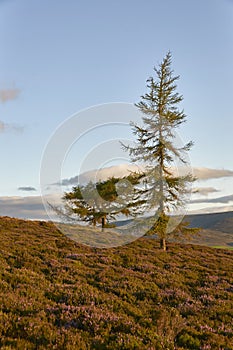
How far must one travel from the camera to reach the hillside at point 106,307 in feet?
22.5

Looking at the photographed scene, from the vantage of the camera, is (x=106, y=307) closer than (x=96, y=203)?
Yes

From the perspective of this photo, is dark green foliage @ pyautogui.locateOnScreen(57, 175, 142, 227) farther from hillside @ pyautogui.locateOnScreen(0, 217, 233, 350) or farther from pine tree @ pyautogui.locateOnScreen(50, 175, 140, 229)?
hillside @ pyautogui.locateOnScreen(0, 217, 233, 350)

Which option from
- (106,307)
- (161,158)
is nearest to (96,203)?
(161,158)

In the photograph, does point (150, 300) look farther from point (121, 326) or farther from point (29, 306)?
point (29, 306)

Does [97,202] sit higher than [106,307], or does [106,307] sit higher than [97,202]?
[97,202]

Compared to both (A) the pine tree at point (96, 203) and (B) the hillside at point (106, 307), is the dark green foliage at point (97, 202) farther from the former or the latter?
(B) the hillside at point (106, 307)

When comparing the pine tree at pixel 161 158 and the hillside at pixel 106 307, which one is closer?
the hillside at pixel 106 307

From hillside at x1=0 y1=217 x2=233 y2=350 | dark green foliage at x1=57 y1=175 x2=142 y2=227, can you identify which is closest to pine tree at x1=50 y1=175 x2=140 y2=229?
dark green foliage at x1=57 y1=175 x2=142 y2=227

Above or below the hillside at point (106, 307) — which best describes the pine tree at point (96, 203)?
above

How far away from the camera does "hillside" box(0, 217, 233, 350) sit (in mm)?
6871

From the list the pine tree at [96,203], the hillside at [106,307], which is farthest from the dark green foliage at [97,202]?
the hillside at [106,307]

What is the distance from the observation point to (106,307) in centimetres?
934

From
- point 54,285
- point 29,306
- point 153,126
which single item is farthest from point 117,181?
point 29,306

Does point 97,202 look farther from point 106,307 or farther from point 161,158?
point 106,307
